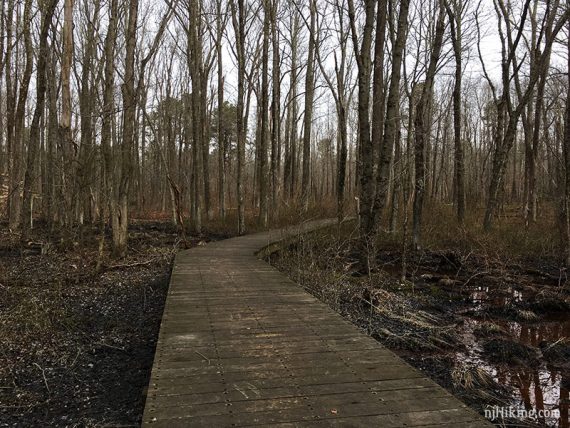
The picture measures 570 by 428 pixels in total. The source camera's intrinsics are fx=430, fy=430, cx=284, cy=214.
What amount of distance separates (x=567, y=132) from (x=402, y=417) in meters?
12.0

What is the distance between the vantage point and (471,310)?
8.23 meters

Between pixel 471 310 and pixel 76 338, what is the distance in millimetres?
6823

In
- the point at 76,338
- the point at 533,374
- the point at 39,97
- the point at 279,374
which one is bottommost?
the point at 533,374

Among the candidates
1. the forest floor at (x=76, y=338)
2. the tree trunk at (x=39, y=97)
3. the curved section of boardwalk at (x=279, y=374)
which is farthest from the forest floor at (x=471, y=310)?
the tree trunk at (x=39, y=97)

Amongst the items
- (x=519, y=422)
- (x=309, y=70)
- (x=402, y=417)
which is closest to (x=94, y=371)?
(x=402, y=417)

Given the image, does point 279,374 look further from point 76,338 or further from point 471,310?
point 471,310

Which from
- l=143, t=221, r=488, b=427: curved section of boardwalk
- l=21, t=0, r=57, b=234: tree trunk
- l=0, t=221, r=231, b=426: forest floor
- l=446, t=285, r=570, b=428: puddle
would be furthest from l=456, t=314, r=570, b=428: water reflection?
l=21, t=0, r=57, b=234: tree trunk

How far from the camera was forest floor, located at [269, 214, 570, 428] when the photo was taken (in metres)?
4.95

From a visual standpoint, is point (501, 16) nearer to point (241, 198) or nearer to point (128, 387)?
point (241, 198)

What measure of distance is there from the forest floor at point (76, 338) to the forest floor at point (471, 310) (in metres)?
3.15

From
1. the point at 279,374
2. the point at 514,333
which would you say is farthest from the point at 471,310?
the point at 279,374

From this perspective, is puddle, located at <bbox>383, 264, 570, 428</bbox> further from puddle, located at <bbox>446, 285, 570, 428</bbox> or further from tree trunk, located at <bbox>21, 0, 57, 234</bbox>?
tree trunk, located at <bbox>21, 0, 57, 234</bbox>

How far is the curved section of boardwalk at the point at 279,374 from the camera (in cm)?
271

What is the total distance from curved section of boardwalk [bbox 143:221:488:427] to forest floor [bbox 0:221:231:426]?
2.43ft
